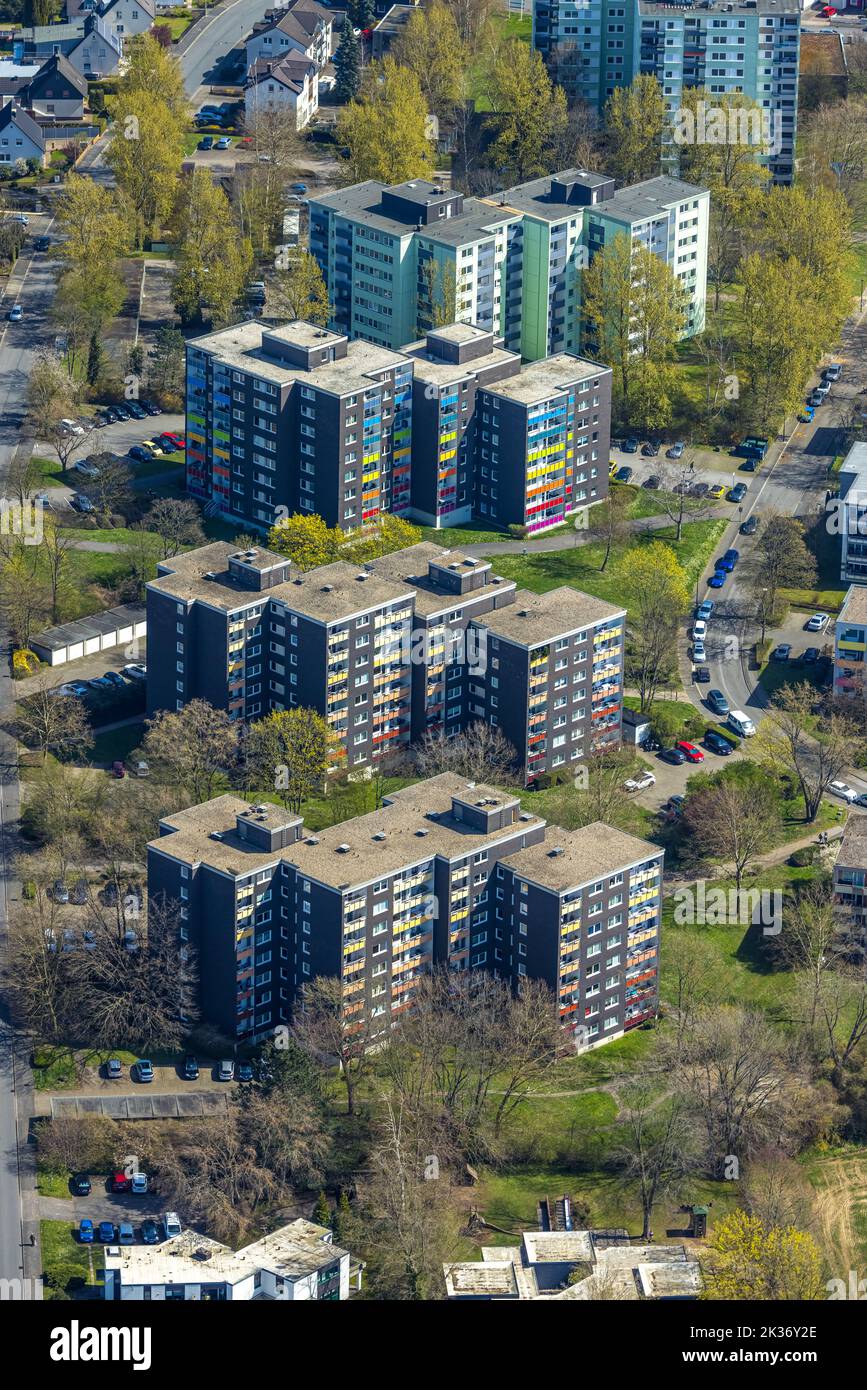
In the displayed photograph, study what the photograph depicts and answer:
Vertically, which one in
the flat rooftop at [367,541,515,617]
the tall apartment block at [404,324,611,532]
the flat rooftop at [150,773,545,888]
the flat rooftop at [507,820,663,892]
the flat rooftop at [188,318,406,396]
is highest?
the flat rooftop at [188,318,406,396]

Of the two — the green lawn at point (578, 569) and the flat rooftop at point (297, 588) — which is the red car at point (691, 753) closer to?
the green lawn at point (578, 569)

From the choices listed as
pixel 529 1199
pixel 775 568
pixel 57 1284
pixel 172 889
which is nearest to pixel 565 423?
pixel 775 568

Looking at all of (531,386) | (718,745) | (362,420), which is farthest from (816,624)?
(362,420)

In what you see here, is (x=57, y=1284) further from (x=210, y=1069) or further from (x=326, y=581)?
(x=326, y=581)

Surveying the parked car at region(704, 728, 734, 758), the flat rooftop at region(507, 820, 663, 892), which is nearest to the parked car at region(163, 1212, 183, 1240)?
the flat rooftop at region(507, 820, 663, 892)

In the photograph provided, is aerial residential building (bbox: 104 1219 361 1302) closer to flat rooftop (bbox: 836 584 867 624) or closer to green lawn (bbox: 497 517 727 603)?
flat rooftop (bbox: 836 584 867 624)

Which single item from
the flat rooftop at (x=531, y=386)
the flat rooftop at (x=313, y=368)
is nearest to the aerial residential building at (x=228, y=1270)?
the flat rooftop at (x=313, y=368)

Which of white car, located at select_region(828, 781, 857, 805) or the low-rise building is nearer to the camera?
the low-rise building
